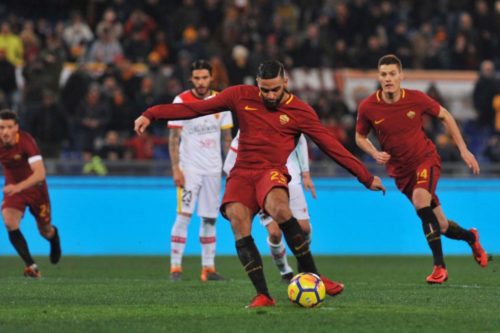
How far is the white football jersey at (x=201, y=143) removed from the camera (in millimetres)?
14789

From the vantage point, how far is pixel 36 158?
15203 mm

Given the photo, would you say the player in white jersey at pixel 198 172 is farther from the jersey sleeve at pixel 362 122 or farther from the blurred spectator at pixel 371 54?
the blurred spectator at pixel 371 54

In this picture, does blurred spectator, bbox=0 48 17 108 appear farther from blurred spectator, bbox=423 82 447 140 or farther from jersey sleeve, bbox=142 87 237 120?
jersey sleeve, bbox=142 87 237 120

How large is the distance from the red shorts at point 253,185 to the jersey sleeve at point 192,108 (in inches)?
23.9

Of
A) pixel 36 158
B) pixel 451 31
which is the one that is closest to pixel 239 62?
pixel 451 31

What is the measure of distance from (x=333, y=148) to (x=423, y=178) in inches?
122

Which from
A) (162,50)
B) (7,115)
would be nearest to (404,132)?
(7,115)

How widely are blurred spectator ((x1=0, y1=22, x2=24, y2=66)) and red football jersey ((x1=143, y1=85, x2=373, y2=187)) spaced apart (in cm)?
1243

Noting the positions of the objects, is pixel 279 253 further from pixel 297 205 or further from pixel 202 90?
pixel 202 90

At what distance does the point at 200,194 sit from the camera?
14.9 m

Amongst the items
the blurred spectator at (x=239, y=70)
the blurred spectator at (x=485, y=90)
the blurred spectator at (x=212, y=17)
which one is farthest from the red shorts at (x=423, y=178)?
the blurred spectator at (x=212, y=17)

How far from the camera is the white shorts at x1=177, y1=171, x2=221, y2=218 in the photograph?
577 inches

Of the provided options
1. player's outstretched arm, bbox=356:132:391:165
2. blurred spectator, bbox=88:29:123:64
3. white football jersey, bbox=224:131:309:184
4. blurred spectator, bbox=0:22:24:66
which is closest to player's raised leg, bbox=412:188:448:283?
player's outstretched arm, bbox=356:132:391:165

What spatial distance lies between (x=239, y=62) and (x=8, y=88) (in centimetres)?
426
